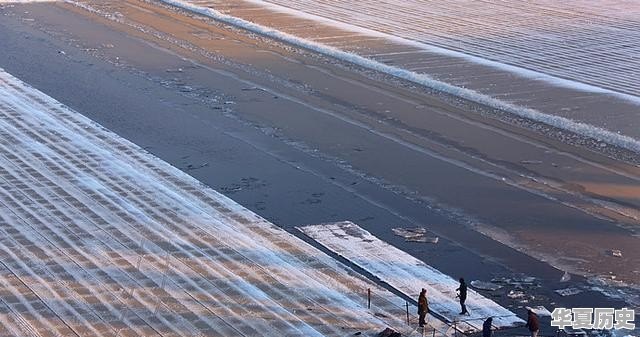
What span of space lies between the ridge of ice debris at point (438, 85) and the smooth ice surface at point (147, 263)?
8778mm

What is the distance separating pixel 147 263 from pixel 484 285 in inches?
199

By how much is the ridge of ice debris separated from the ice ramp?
8.04m

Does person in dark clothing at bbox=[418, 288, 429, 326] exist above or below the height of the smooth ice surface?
above

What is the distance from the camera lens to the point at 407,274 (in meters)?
17.5

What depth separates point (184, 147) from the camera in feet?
80.6

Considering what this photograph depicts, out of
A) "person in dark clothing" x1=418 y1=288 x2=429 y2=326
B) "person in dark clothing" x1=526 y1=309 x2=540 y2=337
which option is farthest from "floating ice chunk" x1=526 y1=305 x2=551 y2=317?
"person in dark clothing" x1=418 y1=288 x2=429 y2=326

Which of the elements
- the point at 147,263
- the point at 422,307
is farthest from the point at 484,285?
the point at 147,263

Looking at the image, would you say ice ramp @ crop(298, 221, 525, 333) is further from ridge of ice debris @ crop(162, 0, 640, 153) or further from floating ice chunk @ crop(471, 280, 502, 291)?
ridge of ice debris @ crop(162, 0, 640, 153)

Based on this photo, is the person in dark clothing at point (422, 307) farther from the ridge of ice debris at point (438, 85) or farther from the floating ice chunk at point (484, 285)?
the ridge of ice debris at point (438, 85)

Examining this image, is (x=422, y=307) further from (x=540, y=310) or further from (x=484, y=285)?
(x=484, y=285)

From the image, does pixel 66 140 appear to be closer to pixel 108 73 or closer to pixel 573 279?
pixel 108 73

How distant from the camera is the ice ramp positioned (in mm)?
15711

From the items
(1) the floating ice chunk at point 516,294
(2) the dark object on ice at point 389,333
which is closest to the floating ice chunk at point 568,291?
(1) the floating ice chunk at point 516,294

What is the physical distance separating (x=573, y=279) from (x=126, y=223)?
7434mm
